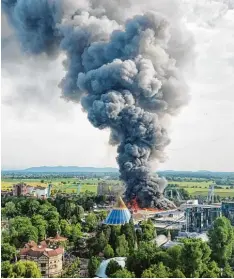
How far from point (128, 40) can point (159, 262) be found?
453 cm

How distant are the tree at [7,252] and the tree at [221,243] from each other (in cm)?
226

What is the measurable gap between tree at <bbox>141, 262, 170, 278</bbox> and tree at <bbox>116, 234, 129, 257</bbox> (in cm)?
88

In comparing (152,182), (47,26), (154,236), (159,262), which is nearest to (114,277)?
(159,262)

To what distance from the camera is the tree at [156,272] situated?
475 centimetres

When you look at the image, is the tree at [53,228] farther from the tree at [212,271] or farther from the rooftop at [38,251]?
the tree at [212,271]

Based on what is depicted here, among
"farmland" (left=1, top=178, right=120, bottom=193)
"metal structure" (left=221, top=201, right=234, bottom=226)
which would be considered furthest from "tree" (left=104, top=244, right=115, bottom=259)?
"farmland" (left=1, top=178, right=120, bottom=193)

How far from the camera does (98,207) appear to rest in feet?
31.0

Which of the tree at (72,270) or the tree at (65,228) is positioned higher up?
the tree at (65,228)

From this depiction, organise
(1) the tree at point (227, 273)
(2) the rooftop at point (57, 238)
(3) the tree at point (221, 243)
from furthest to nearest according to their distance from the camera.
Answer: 1. (2) the rooftop at point (57, 238)
2. (3) the tree at point (221, 243)
3. (1) the tree at point (227, 273)

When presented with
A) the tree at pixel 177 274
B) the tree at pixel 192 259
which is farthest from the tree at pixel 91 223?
the tree at pixel 177 274

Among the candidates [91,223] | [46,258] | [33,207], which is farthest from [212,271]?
[33,207]

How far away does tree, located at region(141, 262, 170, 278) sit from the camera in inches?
187

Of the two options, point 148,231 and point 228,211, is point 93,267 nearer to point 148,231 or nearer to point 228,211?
point 148,231

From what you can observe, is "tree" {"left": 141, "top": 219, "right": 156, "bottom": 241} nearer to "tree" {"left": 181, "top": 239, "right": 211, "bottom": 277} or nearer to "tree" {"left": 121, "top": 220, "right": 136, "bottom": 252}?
"tree" {"left": 121, "top": 220, "right": 136, "bottom": 252}
